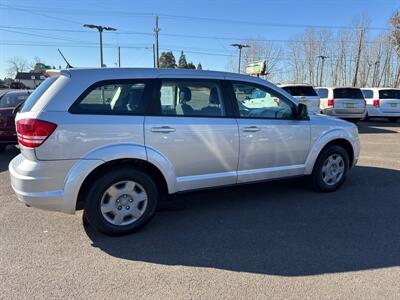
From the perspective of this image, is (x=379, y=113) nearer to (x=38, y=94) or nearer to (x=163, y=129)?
(x=163, y=129)

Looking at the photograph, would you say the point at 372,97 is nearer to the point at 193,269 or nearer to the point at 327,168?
the point at 327,168

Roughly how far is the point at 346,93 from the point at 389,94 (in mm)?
3221

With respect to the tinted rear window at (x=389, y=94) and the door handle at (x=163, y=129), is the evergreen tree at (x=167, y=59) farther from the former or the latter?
the door handle at (x=163, y=129)

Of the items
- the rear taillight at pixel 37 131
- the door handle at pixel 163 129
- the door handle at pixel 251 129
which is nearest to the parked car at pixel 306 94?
the door handle at pixel 251 129

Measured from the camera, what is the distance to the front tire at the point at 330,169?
551 centimetres

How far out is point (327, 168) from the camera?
5594 millimetres

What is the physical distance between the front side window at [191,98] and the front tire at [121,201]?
0.84 meters

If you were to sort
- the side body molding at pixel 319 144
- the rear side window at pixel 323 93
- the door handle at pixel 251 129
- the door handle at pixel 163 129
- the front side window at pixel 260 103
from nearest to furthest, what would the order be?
1. the door handle at pixel 163 129
2. the door handle at pixel 251 129
3. the front side window at pixel 260 103
4. the side body molding at pixel 319 144
5. the rear side window at pixel 323 93

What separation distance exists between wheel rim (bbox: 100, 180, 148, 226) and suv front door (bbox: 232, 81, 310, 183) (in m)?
1.38

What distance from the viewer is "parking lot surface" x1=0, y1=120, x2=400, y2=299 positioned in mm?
3070

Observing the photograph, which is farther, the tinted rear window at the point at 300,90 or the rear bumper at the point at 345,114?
the rear bumper at the point at 345,114

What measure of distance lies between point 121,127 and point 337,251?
2.58 meters

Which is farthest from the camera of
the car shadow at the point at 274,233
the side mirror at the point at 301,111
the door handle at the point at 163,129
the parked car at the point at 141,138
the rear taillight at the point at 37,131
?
the side mirror at the point at 301,111

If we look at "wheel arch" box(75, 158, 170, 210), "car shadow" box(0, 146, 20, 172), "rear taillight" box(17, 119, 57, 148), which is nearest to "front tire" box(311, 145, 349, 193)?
"wheel arch" box(75, 158, 170, 210)
